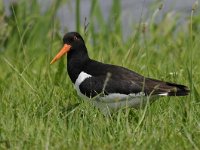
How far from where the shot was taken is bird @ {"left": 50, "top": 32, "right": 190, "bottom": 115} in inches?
184

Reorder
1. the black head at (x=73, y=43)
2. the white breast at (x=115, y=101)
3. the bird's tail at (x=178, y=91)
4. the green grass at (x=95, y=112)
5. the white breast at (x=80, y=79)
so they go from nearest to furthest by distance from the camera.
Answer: the green grass at (x=95, y=112) → the bird's tail at (x=178, y=91) → the white breast at (x=115, y=101) → the white breast at (x=80, y=79) → the black head at (x=73, y=43)

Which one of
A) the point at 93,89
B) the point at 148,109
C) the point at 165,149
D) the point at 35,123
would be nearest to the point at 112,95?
the point at 93,89

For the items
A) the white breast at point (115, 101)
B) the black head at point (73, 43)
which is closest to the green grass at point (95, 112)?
the white breast at point (115, 101)

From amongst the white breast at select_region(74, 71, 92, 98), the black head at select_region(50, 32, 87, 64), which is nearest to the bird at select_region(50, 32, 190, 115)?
the white breast at select_region(74, 71, 92, 98)

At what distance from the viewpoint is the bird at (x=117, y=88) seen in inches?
184

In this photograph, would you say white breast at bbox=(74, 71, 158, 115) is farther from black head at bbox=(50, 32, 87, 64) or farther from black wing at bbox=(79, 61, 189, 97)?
black head at bbox=(50, 32, 87, 64)

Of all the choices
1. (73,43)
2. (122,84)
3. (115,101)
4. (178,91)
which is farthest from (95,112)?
(73,43)

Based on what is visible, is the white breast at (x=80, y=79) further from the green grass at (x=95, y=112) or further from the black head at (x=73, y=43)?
the black head at (x=73, y=43)

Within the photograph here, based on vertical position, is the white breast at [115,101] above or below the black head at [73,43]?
below

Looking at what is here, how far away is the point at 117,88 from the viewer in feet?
15.9

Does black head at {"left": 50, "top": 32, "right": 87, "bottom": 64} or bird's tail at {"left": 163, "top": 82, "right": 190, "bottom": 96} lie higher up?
black head at {"left": 50, "top": 32, "right": 87, "bottom": 64}

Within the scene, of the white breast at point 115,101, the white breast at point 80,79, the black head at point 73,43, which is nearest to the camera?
the white breast at point 115,101

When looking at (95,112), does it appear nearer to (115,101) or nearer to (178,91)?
(115,101)

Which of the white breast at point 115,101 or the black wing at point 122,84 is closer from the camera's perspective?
the black wing at point 122,84
